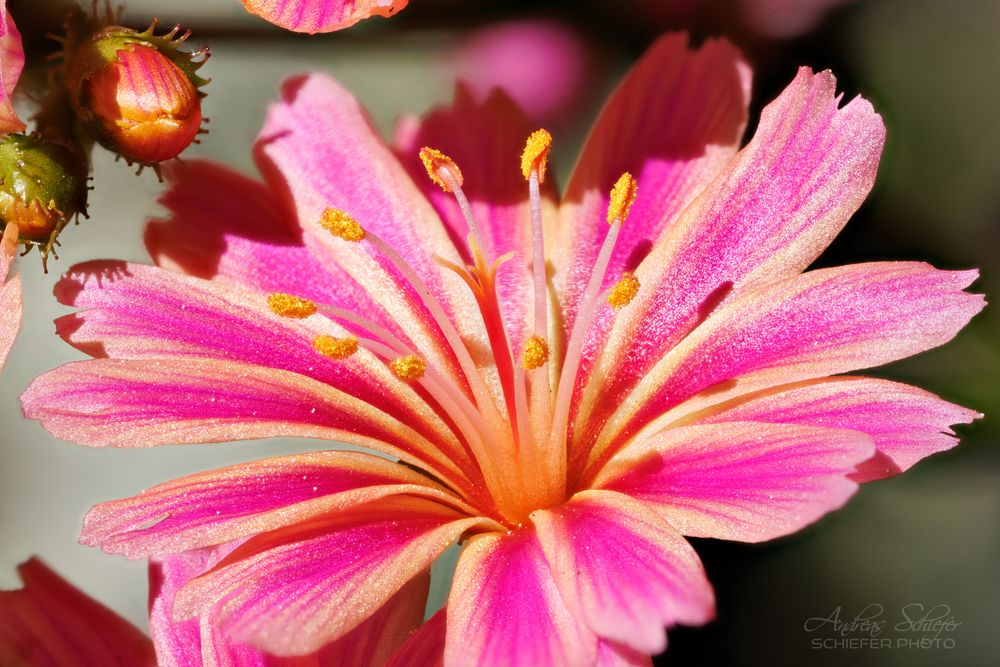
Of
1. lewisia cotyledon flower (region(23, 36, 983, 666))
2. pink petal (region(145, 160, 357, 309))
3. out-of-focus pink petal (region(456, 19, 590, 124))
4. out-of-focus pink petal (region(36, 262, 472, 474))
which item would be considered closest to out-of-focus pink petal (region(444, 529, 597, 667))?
lewisia cotyledon flower (region(23, 36, 983, 666))

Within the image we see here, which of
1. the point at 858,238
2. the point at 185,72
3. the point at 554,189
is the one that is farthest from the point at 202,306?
the point at 858,238

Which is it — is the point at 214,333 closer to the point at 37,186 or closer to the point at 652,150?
the point at 37,186

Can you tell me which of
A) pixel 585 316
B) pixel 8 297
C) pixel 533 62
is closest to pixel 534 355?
pixel 585 316

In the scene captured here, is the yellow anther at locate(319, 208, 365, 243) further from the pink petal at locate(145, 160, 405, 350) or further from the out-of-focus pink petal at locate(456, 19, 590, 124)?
the out-of-focus pink petal at locate(456, 19, 590, 124)

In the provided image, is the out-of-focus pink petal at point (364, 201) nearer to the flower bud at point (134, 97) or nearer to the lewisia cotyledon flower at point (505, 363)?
the lewisia cotyledon flower at point (505, 363)

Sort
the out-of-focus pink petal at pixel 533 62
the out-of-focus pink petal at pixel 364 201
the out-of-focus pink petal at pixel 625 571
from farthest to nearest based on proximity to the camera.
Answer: the out-of-focus pink petal at pixel 533 62, the out-of-focus pink petal at pixel 364 201, the out-of-focus pink petal at pixel 625 571

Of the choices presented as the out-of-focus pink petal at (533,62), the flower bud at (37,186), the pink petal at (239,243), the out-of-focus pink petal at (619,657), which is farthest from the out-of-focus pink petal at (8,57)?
the out-of-focus pink petal at (533,62)
